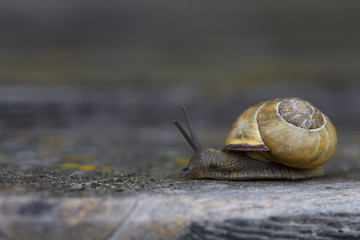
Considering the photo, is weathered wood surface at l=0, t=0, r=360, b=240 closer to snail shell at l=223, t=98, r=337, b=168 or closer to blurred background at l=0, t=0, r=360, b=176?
blurred background at l=0, t=0, r=360, b=176

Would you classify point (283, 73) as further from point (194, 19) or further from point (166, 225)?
point (166, 225)

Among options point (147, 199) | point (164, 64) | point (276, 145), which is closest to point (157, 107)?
point (164, 64)

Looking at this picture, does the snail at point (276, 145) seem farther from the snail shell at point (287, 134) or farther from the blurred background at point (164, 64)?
the blurred background at point (164, 64)

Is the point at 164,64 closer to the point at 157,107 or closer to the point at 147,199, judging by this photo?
the point at 157,107

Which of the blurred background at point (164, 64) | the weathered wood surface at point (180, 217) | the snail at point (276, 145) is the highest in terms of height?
the blurred background at point (164, 64)

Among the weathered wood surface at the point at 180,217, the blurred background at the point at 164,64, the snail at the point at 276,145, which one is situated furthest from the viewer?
the blurred background at the point at 164,64

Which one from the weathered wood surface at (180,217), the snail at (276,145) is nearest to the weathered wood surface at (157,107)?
the weathered wood surface at (180,217)

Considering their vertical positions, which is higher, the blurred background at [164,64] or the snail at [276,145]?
the blurred background at [164,64]
